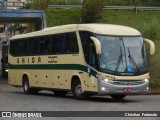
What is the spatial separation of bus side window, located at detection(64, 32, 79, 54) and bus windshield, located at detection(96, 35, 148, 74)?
1617 mm

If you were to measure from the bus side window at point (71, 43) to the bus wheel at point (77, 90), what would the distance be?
1365 millimetres

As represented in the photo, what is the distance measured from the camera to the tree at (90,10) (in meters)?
44.1

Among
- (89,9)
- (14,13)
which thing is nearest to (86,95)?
(14,13)

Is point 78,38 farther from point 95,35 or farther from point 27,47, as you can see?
point 27,47

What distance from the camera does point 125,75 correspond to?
67.2ft

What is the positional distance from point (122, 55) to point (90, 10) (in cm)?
2431

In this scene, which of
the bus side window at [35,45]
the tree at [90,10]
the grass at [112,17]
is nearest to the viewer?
the bus side window at [35,45]

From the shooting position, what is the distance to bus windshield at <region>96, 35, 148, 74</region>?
20484 mm

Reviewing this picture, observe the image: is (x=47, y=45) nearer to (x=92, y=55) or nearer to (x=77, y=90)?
(x=77, y=90)

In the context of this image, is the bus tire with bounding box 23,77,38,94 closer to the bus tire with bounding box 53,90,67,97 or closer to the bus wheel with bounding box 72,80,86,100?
the bus tire with bounding box 53,90,67,97

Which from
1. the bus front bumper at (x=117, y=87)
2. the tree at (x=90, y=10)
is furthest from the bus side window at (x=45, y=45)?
the tree at (x=90, y=10)

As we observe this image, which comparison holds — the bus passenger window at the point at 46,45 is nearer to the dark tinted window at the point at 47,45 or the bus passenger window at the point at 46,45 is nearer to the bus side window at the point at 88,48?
the dark tinted window at the point at 47,45

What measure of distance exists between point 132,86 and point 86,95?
7.24ft

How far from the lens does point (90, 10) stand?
4456cm
